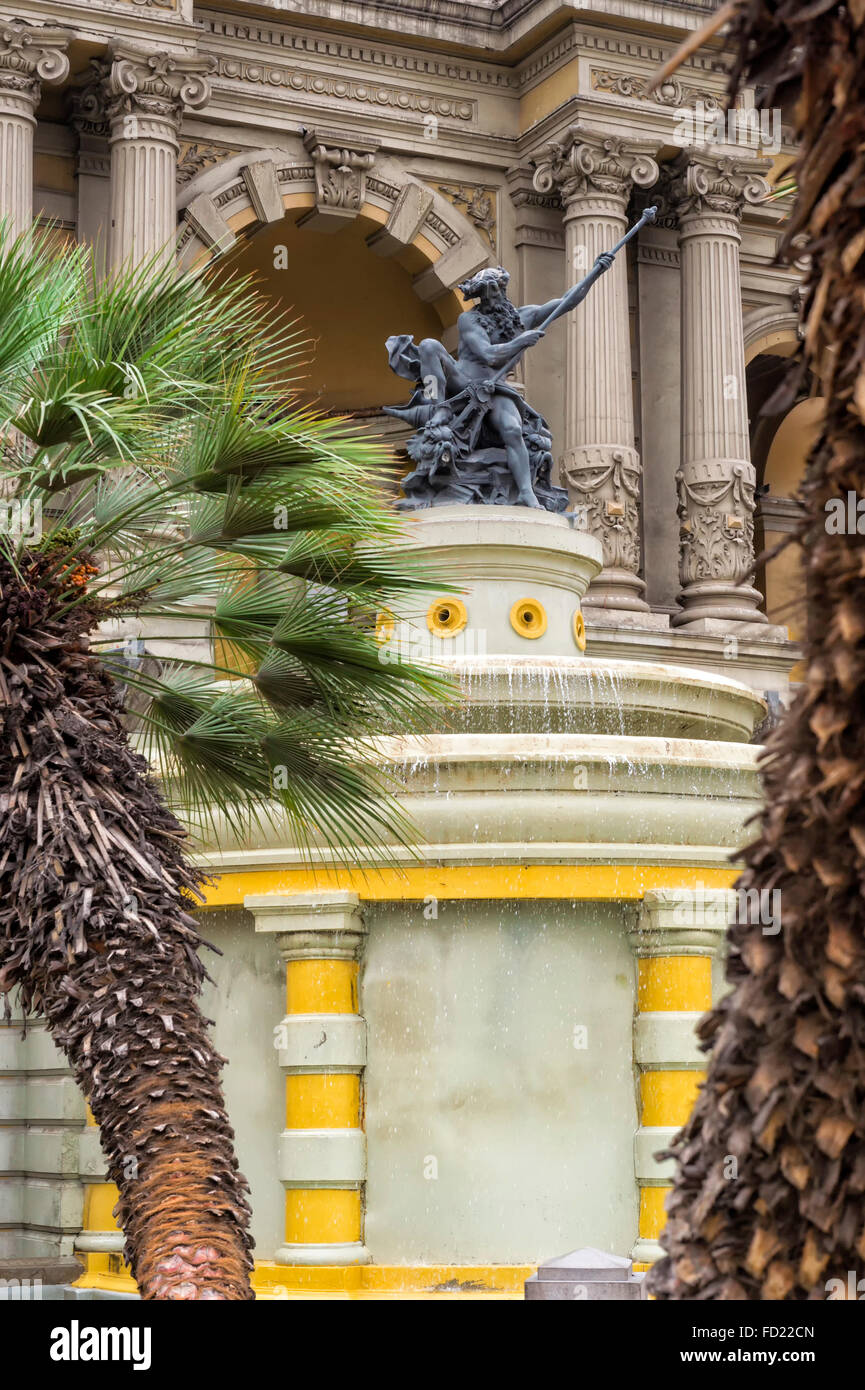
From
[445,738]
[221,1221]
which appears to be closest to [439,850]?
[445,738]

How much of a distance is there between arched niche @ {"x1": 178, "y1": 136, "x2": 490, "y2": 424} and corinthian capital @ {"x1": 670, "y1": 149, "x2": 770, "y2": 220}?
10.6ft

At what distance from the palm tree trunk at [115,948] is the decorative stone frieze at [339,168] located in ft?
75.8

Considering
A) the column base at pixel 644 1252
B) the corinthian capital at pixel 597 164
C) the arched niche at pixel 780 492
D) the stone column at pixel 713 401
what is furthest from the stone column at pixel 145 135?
the column base at pixel 644 1252

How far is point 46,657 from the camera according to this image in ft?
25.6

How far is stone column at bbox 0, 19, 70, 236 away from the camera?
25453mm

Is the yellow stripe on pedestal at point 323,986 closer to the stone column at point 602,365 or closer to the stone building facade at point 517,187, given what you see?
the stone building facade at point 517,187

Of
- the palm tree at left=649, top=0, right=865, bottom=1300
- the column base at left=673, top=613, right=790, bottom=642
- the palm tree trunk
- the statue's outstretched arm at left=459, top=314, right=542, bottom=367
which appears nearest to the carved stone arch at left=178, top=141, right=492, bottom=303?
the column base at left=673, top=613, right=790, bottom=642

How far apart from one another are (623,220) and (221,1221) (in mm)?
25419

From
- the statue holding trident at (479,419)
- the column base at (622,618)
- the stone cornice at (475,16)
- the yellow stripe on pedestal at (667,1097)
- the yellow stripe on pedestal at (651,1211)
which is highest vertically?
the stone cornice at (475,16)

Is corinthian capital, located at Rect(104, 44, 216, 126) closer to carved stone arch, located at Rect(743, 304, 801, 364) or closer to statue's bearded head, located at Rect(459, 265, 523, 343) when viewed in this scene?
carved stone arch, located at Rect(743, 304, 801, 364)

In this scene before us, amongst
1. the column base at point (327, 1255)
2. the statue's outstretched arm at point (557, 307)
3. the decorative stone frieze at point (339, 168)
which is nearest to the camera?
the column base at point (327, 1255)

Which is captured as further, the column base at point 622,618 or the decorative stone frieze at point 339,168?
the decorative stone frieze at point 339,168

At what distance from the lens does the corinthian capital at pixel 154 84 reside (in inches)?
1047
